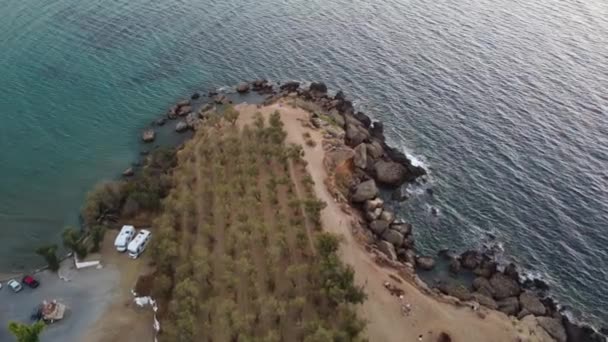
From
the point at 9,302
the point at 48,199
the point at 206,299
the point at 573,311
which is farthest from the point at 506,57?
the point at 9,302

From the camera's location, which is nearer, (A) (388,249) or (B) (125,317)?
(B) (125,317)

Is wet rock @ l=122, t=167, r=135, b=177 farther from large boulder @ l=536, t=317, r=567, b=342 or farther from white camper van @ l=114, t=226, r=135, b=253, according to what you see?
large boulder @ l=536, t=317, r=567, b=342

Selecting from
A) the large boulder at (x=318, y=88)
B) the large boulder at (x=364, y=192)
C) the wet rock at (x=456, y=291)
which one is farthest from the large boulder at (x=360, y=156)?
the wet rock at (x=456, y=291)

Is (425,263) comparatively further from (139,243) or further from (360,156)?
(139,243)

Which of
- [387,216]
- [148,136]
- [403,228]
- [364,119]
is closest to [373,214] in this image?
[387,216]

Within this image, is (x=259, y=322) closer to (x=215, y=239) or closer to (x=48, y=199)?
(x=215, y=239)

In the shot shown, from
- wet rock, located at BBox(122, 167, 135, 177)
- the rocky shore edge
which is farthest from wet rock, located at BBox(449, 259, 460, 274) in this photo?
wet rock, located at BBox(122, 167, 135, 177)
